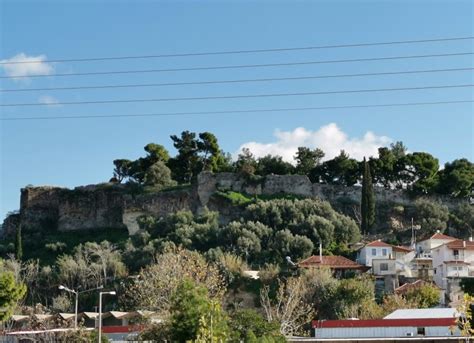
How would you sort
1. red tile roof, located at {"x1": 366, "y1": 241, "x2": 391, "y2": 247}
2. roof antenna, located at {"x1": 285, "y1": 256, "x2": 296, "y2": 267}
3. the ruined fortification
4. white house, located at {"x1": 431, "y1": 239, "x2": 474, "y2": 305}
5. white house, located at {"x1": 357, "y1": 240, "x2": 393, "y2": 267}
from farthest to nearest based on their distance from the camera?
the ruined fortification < red tile roof, located at {"x1": 366, "y1": 241, "x2": 391, "y2": 247} < white house, located at {"x1": 357, "y1": 240, "x2": 393, "y2": 267} < roof antenna, located at {"x1": 285, "y1": 256, "x2": 296, "y2": 267} < white house, located at {"x1": 431, "y1": 239, "x2": 474, "y2": 305}

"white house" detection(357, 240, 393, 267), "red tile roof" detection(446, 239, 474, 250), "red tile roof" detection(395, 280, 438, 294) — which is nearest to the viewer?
"red tile roof" detection(395, 280, 438, 294)

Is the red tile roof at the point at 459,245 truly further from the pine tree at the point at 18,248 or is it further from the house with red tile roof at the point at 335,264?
the pine tree at the point at 18,248

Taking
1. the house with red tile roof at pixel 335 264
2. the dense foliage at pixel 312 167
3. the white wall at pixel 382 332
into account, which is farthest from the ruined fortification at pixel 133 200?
the white wall at pixel 382 332

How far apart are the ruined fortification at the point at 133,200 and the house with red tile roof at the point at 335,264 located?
51.1ft

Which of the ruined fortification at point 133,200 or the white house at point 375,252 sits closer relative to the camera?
the white house at point 375,252

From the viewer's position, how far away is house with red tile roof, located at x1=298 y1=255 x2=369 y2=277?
6642 cm

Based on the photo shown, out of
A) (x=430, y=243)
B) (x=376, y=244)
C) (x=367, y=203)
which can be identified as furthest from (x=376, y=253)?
(x=367, y=203)

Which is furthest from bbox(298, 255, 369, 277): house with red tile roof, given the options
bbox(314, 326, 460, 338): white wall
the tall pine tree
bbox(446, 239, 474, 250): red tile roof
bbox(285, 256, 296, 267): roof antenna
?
bbox(314, 326, 460, 338): white wall

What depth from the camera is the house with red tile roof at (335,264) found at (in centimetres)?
6642

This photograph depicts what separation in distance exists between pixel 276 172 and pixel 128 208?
17.3 metres

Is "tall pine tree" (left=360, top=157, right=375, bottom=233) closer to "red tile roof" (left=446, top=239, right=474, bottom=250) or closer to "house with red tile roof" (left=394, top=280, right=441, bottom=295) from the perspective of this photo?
"red tile roof" (left=446, top=239, right=474, bottom=250)

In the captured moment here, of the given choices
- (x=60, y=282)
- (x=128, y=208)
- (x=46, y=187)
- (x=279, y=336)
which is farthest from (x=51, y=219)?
(x=279, y=336)

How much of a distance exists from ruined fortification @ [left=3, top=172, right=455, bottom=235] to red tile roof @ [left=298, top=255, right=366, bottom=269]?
50.5 feet

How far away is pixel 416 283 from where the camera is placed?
6456cm
